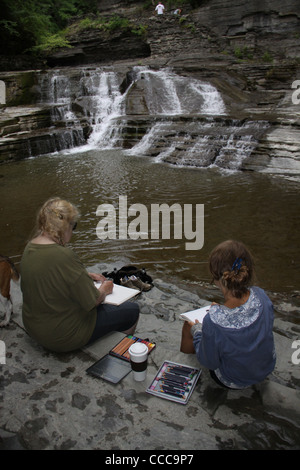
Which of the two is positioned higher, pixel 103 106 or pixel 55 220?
pixel 103 106

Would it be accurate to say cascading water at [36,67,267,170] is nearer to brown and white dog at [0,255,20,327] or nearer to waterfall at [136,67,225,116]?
waterfall at [136,67,225,116]

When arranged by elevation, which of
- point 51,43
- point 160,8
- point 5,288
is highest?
point 160,8

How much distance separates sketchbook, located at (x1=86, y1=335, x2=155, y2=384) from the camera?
245 centimetres

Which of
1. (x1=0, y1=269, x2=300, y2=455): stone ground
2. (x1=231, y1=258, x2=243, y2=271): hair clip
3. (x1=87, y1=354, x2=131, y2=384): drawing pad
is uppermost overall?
(x1=231, y1=258, x2=243, y2=271): hair clip

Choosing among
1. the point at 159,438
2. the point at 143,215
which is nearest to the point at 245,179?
the point at 143,215

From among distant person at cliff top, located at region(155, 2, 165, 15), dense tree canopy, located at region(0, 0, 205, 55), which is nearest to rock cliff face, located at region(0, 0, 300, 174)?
distant person at cliff top, located at region(155, 2, 165, 15)

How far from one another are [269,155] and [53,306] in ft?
31.2

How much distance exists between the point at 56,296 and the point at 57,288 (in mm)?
80

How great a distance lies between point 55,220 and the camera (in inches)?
98.4

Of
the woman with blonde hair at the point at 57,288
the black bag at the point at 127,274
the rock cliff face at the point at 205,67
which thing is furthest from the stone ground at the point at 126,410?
the rock cliff face at the point at 205,67

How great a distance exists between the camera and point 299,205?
23.8ft

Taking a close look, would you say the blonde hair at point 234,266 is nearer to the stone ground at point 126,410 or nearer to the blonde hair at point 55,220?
the stone ground at point 126,410

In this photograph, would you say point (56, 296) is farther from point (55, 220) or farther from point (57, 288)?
point (55, 220)

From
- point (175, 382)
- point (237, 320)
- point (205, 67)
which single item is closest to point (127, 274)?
point (175, 382)
